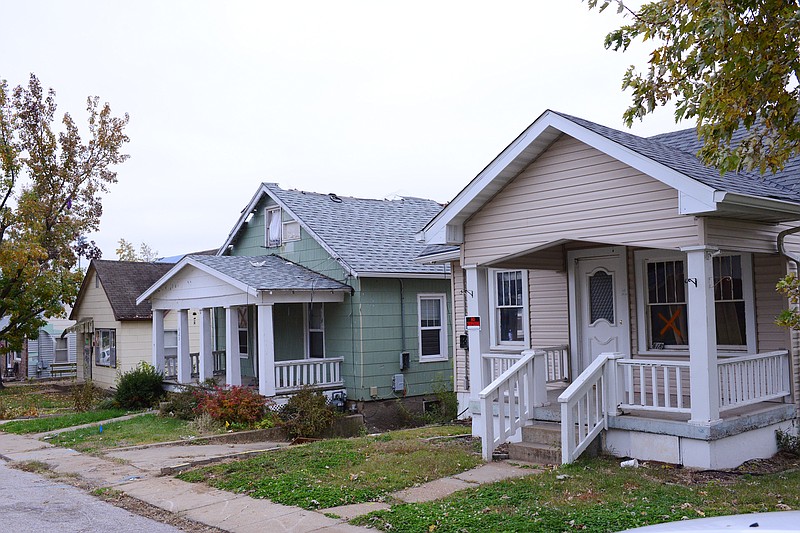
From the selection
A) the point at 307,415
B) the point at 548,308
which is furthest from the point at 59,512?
the point at 548,308

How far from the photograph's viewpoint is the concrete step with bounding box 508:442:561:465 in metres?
10.1

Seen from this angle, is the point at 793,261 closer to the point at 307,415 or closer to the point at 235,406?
the point at 307,415

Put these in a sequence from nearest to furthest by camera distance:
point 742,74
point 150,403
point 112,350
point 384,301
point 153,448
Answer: point 742,74 < point 153,448 < point 384,301 < point 150,403 < point 112,350

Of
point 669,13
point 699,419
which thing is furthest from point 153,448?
point 669,13

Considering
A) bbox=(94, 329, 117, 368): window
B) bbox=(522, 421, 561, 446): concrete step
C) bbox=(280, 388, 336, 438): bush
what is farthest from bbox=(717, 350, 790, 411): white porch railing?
bbox=(94, 329, 117, 368): window

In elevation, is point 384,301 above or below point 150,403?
above

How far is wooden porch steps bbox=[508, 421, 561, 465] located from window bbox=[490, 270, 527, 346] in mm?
3767

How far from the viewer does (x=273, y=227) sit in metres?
21.4

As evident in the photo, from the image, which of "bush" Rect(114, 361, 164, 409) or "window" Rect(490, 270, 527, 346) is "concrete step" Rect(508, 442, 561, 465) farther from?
"bush" Rect(114, 361, 164, 409)

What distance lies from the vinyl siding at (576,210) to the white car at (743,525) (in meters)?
6.33

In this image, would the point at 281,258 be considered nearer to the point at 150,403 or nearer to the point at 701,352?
the point at 150,403

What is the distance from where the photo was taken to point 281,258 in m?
20.8

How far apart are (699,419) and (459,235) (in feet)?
15.2

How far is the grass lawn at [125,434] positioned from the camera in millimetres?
14625
